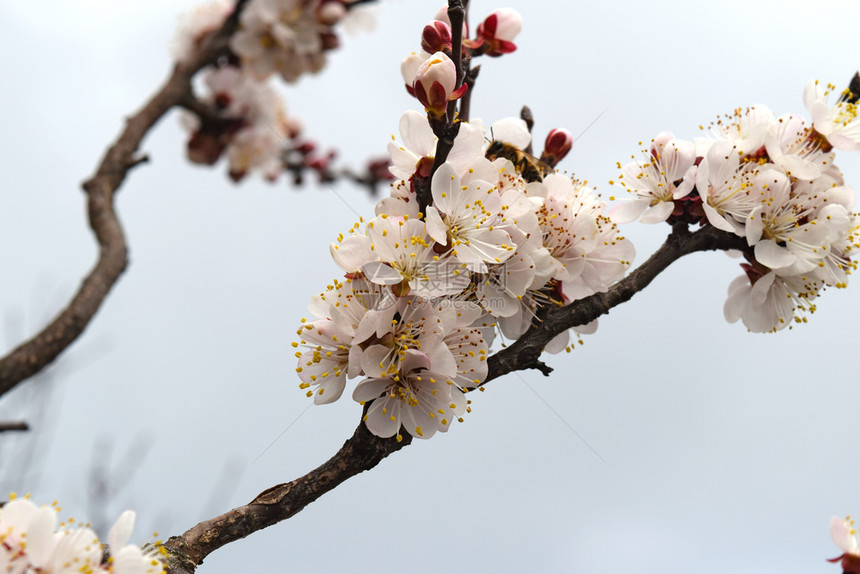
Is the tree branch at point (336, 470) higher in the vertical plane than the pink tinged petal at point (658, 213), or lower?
lower

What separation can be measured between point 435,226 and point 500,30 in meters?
0.68

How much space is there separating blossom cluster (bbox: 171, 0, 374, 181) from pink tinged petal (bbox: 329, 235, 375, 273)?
1925 millimetres

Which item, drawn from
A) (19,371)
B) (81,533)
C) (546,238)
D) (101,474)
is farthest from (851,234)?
(101,474)

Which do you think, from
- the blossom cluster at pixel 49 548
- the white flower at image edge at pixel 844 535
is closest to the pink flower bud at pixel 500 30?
the white flower at image edge at pixel 844 535

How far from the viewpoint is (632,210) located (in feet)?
4.94

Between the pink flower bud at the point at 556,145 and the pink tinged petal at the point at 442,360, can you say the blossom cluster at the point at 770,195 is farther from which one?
the pink tinged petal at the point at 442,360

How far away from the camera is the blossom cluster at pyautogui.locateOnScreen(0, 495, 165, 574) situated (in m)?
0.93

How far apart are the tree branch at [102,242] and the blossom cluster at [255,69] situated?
40cm

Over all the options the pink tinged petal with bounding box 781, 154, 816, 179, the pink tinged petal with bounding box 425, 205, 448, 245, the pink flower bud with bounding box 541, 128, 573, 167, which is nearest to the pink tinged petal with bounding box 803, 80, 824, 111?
the pink tinged petal with bounding box 781, 154, 816, 179

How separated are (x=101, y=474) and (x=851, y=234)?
347 centimetres

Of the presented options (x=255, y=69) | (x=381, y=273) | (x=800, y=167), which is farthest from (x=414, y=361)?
(x=255, y=69)

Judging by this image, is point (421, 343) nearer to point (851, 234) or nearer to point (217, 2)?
point (851, 234)

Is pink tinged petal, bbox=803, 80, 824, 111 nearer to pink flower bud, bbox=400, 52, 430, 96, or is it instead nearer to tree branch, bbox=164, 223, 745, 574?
tree branch, bbox=164, 223, 745, 574

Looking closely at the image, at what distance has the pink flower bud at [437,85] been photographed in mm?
1141
